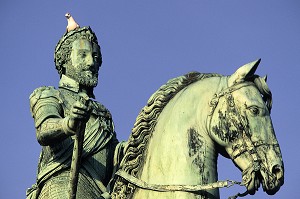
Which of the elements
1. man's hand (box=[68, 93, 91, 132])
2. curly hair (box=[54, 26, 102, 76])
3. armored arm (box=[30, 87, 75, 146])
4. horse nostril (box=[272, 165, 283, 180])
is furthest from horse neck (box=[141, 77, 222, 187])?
curly hair (box=[54, 26, 102, 76])

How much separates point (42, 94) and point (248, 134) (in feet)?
10.4

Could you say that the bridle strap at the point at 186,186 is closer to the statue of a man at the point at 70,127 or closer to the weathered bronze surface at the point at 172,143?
the weathered bronze surface at the point at 172,143

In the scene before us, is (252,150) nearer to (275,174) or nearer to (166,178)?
(275,174)

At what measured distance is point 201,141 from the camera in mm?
9234

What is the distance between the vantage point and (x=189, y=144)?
921 centimetres

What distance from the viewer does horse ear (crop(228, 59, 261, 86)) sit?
Result: 9578 millimetres

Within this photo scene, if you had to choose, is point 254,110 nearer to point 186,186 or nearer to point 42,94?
point 186,186

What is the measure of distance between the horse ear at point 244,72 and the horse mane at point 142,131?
739 mm

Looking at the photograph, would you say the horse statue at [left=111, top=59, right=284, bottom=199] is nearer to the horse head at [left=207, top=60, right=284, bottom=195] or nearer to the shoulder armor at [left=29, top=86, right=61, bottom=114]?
the horse head at [left=207, top=60, right=284, bottom=195]

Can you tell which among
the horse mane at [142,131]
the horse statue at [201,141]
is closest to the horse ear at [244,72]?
the horse statue at [201,141]

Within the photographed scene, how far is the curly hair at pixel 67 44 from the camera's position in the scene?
11617 mm

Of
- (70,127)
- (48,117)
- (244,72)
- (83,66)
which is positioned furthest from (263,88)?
(83,66)

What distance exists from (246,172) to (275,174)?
1.11 feet

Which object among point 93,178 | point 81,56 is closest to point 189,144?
point 93,178
